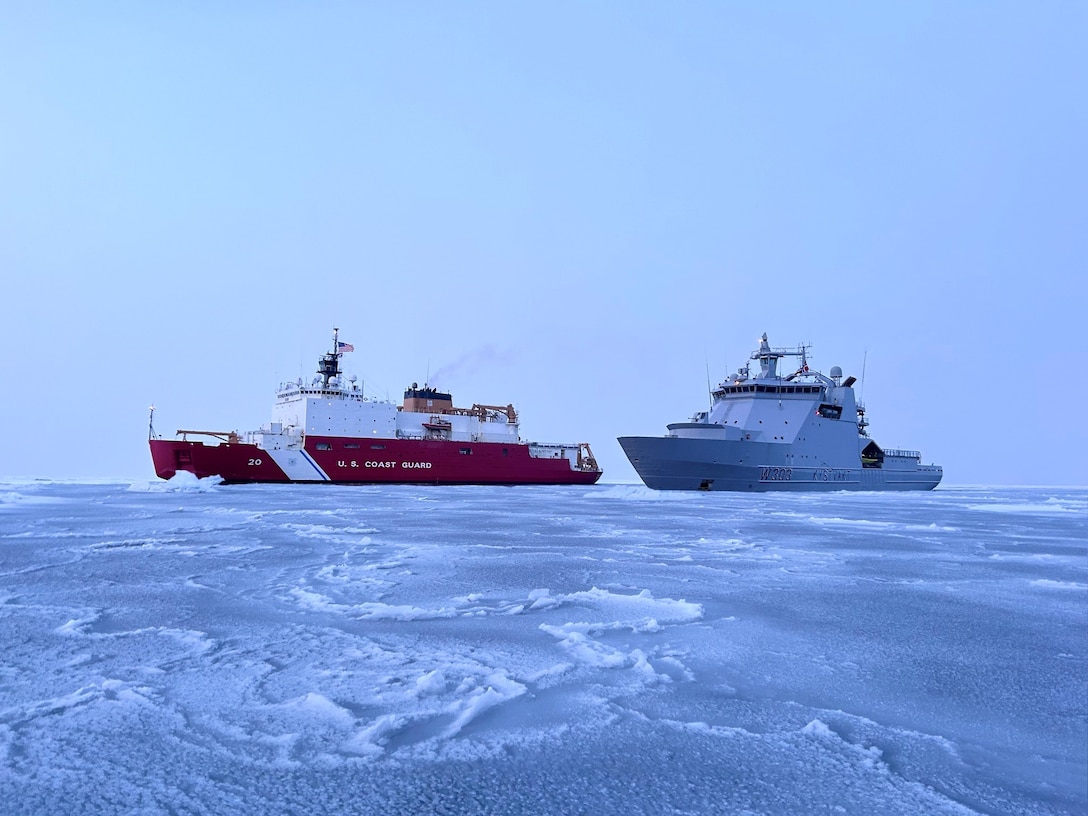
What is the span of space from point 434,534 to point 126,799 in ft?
29.0

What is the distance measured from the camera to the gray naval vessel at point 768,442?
2900 centimetres

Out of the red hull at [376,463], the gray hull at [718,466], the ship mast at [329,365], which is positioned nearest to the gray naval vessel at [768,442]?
the gray hull at [718,466]

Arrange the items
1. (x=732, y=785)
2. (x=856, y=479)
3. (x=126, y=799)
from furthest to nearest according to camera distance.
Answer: (x=856, y=479) < (x=732, y=785) < (x=126, y=799)

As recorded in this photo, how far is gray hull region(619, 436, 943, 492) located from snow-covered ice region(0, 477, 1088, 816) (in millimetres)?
20798

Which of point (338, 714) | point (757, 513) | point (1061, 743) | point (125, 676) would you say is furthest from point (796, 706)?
point (757, 513)

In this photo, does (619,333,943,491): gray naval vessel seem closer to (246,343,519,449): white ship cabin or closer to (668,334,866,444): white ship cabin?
(668,334,866,444): white ship cabin

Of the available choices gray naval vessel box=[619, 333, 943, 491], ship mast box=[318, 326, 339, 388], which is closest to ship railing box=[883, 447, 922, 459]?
gray naval vessel box=[619, 333, 943, 491]

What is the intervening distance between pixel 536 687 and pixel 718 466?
26758 mm

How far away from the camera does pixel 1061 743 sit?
2.81 metres

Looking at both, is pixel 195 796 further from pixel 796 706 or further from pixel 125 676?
pixel 796 706

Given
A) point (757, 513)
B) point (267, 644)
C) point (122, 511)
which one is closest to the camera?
point (267, 644)

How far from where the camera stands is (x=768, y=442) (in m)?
30.2

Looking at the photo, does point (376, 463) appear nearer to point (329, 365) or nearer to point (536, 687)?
point (329, 365)

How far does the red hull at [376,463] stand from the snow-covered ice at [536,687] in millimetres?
27151
